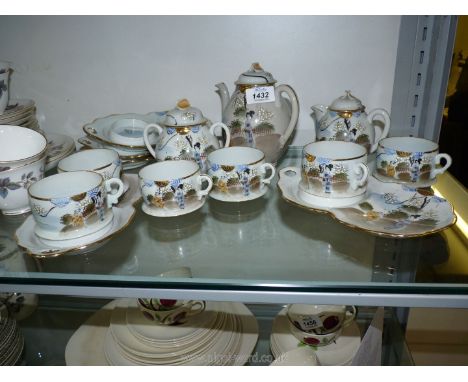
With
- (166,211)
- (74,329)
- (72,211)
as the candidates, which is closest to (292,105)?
(166,211)

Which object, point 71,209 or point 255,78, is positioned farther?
point 255,78

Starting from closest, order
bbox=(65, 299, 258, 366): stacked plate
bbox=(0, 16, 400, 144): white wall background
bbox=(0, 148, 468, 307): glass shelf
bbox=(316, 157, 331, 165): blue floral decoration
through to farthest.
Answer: bbox=(0, 148, 468, 307): glass shelf
bbox=(316, 157, 331, 165): blue floral decoration
bbox=(65, 299, 258, 366): stacked plate
bbox=(0, 16, 400, 144): white wall background

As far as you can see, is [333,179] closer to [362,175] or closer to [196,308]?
[362,175]

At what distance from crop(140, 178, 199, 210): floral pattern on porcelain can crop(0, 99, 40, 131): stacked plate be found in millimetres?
303

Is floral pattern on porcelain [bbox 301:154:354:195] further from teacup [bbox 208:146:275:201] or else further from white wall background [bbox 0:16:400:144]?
white wall background [bbox 0:16:400:144]

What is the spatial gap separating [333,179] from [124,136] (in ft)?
1.38

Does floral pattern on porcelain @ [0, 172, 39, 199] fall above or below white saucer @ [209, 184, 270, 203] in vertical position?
above

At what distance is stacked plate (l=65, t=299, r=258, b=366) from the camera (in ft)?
2.30

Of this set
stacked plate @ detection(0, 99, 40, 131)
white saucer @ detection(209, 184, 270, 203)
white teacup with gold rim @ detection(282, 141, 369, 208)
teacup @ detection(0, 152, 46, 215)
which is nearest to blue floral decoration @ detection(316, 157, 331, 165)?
white teacup with gold rim @ detection(282, 141, 369, 208)

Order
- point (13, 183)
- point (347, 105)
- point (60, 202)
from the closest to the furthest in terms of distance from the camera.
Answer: point (60, 202) < point (13, 183) < point (347, 105)

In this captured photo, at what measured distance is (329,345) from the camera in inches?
30.0

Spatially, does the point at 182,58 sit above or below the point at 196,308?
above

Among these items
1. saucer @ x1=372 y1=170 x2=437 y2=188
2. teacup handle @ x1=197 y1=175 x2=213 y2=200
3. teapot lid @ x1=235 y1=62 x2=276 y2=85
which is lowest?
saucer @ x1=372 y1=170 x2=437 y2=188

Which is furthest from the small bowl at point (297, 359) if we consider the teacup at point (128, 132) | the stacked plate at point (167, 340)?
the teacup at point (128, 132)
